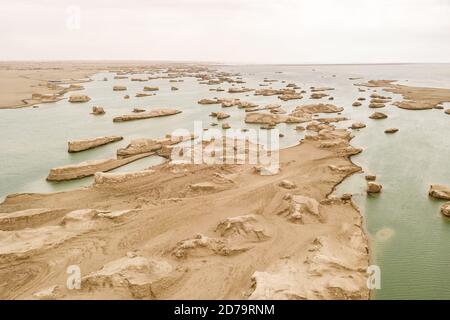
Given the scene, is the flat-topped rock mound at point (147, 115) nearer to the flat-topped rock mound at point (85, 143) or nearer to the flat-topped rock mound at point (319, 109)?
the flat-topped rock mound at point (85, 143)

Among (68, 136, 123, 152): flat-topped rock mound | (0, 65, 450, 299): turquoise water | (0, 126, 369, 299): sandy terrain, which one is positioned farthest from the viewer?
(68, 136, 123, 152): flat-topped rock mound

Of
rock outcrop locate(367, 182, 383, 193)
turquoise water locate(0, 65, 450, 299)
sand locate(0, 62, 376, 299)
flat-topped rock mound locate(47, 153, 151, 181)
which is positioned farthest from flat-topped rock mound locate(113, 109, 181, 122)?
rock outcrop locate(367, 182, 383, 193)

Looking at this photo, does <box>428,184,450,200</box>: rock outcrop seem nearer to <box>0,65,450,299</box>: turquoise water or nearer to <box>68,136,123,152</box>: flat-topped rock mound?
<box>0,65,450,299</box>: turquoise water

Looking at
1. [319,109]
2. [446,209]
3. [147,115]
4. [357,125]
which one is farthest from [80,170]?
[319,109]

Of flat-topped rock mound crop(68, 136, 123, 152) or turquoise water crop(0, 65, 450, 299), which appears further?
flat-topped rock mound crop(68, 136, 123, 152)

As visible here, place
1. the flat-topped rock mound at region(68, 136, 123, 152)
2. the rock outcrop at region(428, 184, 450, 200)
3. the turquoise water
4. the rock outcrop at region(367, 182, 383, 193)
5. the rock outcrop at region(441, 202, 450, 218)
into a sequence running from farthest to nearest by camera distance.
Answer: the flat-topped rock mound at region(68, 136, 123, 152) < the rock outcrop at region(367, 182, 383, 193) < the rock outcrop at region(428, 184, 450, 200) < the rock outcrop at region(441, 202, 450, 218) < the turquoise water

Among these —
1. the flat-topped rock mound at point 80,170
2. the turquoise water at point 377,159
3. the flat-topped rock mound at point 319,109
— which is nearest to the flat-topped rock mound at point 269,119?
the turquoise water at point 377,159

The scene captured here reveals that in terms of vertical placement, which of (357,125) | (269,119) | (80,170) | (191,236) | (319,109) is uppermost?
(319,109)

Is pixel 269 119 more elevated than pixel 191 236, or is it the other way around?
pixel 269 119

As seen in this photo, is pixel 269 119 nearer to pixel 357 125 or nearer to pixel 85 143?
pixel 357 125
